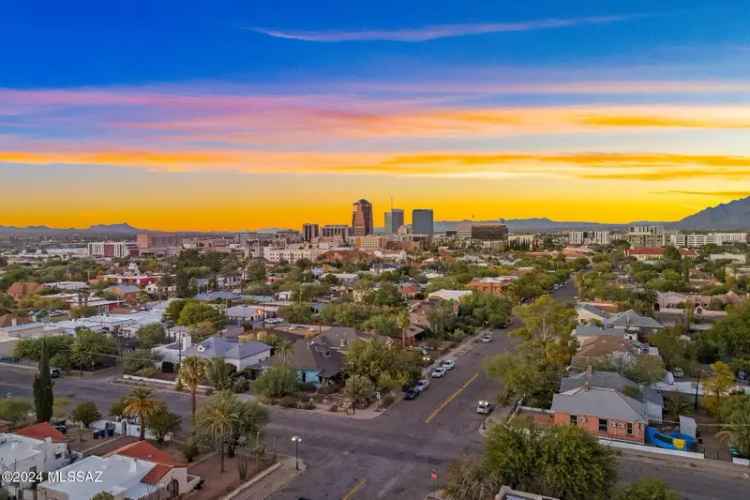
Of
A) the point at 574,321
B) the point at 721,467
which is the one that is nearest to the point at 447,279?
the point at 574,321

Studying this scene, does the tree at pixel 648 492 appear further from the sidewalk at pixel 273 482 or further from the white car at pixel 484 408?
the white car at pixel 484 408

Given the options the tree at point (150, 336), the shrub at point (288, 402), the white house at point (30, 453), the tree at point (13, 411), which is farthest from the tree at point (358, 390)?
the tree at point (150, 336)

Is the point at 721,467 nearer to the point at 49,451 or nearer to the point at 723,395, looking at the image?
the point at 723,395

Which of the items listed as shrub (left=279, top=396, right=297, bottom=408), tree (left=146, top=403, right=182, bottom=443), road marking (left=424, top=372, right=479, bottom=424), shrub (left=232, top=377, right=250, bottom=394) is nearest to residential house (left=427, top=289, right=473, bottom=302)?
road marking (left=424, top=372, right=479, bottom=424)

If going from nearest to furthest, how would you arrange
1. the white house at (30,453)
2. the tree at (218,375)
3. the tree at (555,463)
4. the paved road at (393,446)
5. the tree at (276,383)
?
the tree at (555,463), the white house at (30,453), the paved road at (393,446), the tree at (276,383), the tree at (218,375)

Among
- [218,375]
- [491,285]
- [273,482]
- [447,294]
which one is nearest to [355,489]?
[273,482]

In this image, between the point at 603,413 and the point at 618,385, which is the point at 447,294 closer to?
the point at 618,385

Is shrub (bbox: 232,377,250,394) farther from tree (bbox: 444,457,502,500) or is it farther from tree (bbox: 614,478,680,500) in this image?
tree (bbox: 614,478,680,500)
